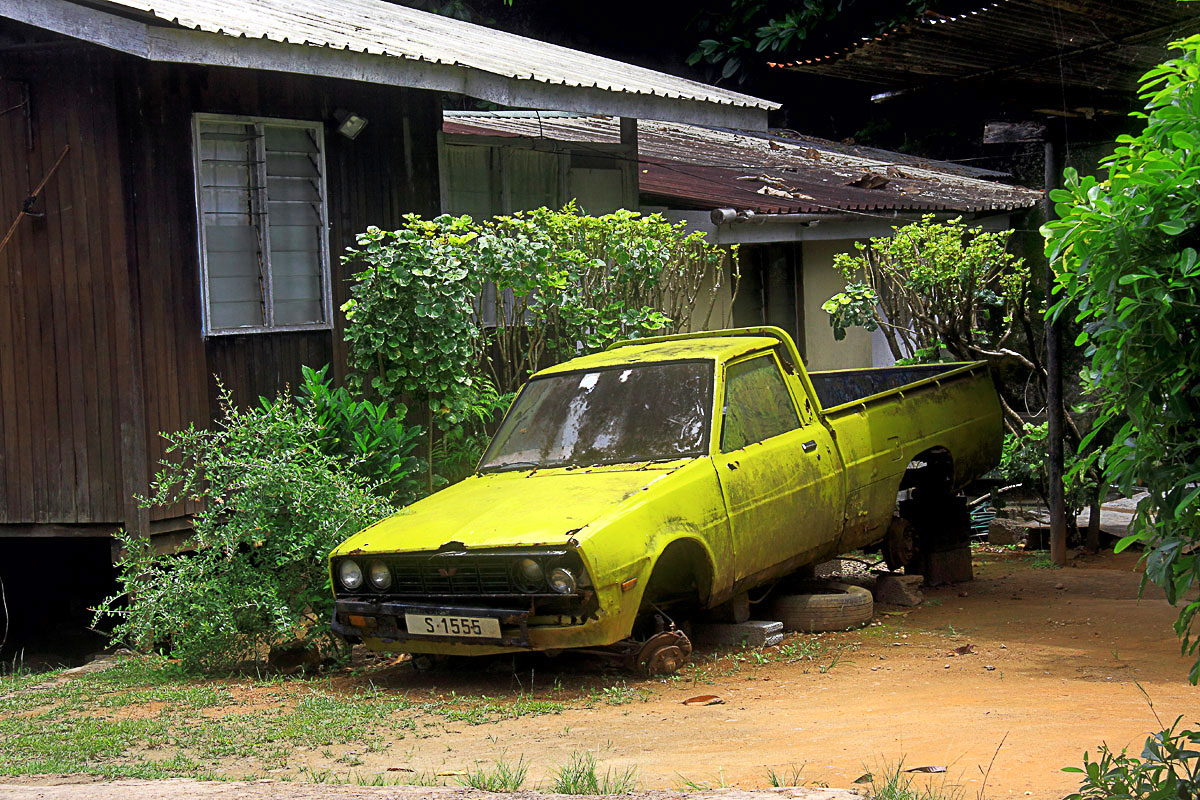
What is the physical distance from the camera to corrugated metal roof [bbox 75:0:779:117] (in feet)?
28.3

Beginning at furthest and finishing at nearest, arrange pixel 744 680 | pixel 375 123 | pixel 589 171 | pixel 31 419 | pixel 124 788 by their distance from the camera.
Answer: pixel 589 171 → pixel 375 123 → pixel 31 419 → pixel 744 680 → pixel 124 788

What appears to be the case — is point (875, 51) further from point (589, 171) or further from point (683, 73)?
point (683, 73)

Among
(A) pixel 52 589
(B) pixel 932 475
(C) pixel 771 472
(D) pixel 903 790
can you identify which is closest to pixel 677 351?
(C) pixel 771 472

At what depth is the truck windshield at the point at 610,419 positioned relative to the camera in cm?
758

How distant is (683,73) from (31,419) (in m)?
21.5

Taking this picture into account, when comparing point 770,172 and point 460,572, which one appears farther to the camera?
point 770,172

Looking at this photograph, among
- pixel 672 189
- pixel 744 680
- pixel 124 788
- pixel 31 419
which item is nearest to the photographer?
pixel 124 788

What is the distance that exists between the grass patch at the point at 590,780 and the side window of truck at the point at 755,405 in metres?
2.79

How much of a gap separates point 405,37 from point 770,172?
25.3 ft

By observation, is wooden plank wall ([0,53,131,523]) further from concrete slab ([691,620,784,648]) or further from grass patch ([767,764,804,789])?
grass patch ([767,764,804,789])

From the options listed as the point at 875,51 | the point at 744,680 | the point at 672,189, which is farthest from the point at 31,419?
the point at 672,189

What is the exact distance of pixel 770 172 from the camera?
58.4 feet

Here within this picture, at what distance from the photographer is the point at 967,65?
896 cm

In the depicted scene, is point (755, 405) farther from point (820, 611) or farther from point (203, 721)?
point (203, 721)
